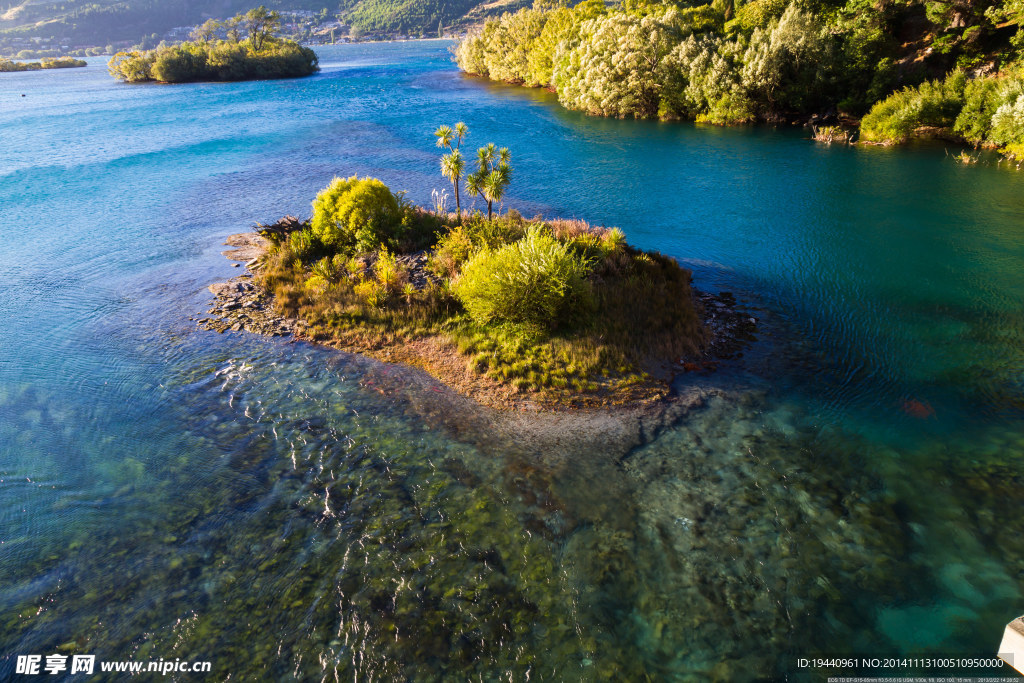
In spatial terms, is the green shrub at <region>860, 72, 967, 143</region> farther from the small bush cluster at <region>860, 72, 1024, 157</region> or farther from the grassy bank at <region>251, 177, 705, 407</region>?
the grassy bank at <region>251, 177, 705, 407</region>

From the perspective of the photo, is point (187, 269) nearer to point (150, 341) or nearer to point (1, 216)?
point (150, 341)

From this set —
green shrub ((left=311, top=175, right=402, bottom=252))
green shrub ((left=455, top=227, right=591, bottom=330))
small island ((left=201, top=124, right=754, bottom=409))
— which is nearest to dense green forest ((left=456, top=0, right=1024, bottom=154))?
small island ((left=201, top=124, right=754, bottom=409))

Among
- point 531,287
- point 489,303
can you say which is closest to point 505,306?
point 489,303

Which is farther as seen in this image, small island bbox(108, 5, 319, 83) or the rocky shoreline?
small island bbox(108, 5, 319, 83)

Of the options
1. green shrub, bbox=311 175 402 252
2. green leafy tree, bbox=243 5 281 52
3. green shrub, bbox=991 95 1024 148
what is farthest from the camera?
green leafy tree, bbox=243 5 281 52

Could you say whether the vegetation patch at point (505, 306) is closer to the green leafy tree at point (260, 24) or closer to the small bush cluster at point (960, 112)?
the small bush cluster at point (960, 112)

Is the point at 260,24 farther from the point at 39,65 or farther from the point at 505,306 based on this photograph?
the point at 505,306

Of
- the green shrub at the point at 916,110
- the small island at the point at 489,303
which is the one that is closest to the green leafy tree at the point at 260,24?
the small island at the point at 489,303
